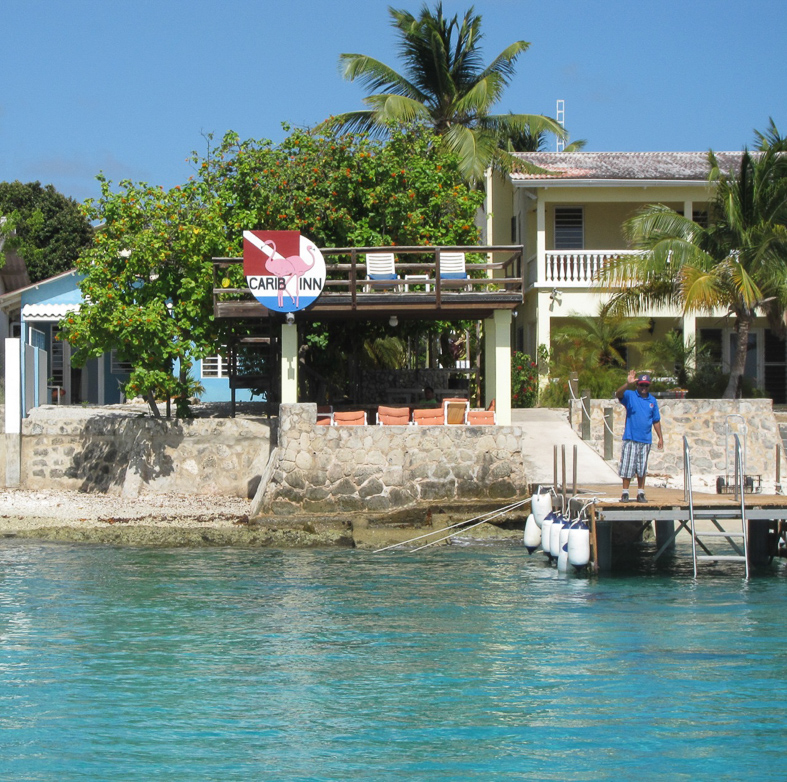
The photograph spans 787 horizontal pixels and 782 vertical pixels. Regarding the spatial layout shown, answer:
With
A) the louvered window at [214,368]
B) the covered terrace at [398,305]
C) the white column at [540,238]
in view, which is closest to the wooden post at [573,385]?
the white column at [540,238]

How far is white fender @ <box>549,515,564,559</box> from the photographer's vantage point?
16.6 m

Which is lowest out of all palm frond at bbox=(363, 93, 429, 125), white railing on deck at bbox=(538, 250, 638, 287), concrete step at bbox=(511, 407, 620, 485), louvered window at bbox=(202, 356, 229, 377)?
concrete step at bbox=(511, 407, 620, 485)

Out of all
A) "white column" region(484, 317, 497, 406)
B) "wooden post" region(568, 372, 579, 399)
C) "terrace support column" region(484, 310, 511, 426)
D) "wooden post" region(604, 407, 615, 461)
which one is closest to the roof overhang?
"wooden post" region(568, 372, 579, 399)

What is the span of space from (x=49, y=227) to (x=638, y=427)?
36140 mm

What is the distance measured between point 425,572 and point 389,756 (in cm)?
809

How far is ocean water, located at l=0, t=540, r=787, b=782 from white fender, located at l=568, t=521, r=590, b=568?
376 mm

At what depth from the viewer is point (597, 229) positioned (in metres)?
32.8

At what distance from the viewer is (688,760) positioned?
8695 mm

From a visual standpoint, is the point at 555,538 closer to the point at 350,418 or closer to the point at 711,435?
the point at 350,418

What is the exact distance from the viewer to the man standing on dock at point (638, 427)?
15430 millimetres

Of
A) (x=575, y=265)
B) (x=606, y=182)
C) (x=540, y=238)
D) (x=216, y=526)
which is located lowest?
(x=216, y=526)

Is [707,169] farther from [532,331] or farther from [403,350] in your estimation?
[403,350]

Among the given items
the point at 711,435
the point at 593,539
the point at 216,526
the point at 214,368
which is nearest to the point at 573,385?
the point at 711,435

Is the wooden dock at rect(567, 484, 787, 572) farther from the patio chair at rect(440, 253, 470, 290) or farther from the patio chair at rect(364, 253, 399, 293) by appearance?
the patio chair at rect(364, 253, 399, 293)
